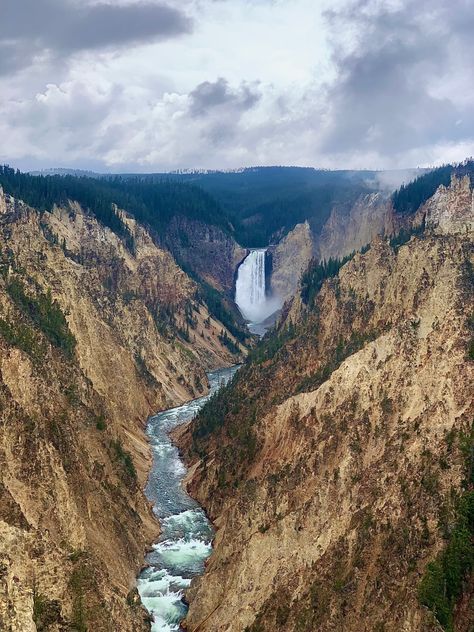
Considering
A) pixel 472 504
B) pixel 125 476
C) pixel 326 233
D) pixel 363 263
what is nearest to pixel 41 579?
pixel 472 504

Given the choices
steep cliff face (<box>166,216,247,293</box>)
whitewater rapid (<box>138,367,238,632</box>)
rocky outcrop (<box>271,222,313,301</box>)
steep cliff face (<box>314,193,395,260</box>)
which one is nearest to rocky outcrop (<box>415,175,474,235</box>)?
whitewater rapid (<box>138,367,238,632</box>)

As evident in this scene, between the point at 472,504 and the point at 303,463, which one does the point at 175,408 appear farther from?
the point at 472,504

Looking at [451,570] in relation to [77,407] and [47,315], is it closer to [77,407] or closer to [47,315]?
[77,407]

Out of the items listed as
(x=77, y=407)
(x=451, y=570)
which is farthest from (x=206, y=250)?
(x=451, y=570)

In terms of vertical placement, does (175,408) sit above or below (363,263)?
below

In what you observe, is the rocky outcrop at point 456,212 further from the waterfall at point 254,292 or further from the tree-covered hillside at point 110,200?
the waterfall at point 254,292
